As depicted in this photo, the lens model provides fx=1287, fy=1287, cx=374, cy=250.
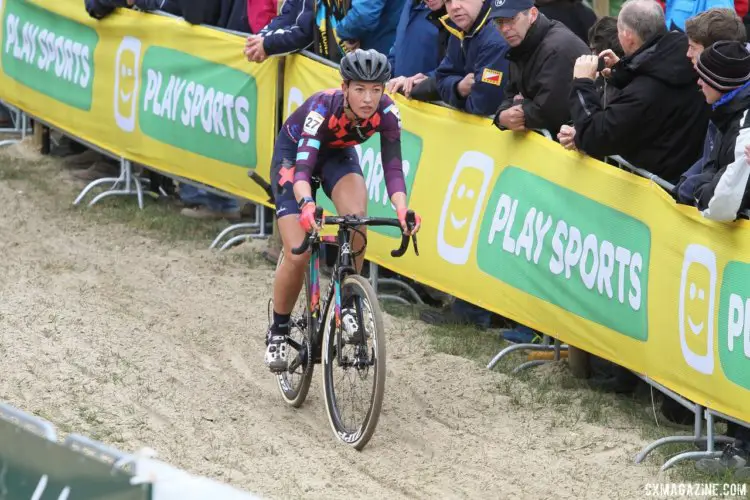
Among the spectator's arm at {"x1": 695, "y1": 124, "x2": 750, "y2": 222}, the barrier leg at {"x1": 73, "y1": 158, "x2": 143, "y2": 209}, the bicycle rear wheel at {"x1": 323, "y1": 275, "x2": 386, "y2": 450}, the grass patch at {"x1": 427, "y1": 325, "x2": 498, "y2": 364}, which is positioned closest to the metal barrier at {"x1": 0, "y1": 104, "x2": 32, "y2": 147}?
the barrier leg at {"x1": 73, "y1": 158, "x2": 143, "y2": 209}

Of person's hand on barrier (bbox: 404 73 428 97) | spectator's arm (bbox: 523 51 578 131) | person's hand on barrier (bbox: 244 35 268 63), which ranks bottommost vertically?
person's hand on barrier (bbox: 244 35 268 63)

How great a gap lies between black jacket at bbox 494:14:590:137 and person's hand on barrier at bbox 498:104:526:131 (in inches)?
2.0

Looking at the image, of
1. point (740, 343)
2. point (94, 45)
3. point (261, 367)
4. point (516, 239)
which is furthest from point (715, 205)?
point (94, 45)

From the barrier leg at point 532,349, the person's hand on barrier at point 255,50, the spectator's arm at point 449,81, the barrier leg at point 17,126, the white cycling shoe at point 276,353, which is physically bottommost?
the barrier leg at point 17,126

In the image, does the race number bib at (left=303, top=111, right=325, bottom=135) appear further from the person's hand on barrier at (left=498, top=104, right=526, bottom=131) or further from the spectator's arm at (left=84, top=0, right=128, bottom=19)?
the spectator's arm at (left=84, top=0, right=128, bottom=19)

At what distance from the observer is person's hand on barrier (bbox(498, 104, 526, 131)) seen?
821cm

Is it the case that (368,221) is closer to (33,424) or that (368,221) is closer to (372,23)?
(33,424)

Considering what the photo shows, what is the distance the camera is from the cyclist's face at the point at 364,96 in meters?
7.21

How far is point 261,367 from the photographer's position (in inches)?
346

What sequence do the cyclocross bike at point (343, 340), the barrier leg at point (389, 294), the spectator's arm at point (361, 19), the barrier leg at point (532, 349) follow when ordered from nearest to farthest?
the cyclocross bike at point (343, 340) → the barrier leg at point (532, 349) → the spectator's arm at point (361, 19) → the barrier leg at point (389, 294)

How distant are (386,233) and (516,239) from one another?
5.95ft

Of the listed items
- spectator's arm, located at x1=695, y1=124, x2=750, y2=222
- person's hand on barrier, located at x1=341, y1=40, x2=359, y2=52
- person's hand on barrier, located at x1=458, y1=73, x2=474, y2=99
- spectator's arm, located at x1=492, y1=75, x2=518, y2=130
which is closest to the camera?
spectator's arm, located at x1=695, y1=124, x2=750, y2=222

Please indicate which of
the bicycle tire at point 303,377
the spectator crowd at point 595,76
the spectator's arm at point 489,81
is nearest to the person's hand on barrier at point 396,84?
the spectator crowd at point 595,76

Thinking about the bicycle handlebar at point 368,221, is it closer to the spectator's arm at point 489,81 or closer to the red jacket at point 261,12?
the spectator's arm at point 489,81
